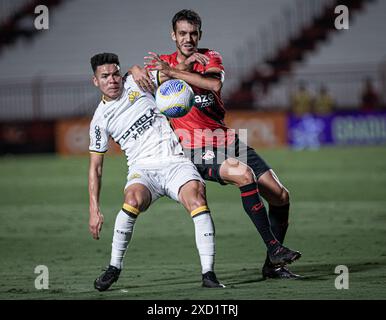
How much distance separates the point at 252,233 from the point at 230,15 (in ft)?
67.9

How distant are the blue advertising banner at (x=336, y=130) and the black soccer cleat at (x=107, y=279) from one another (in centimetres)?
1853

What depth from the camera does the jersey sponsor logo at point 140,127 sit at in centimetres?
819

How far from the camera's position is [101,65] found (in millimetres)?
8008

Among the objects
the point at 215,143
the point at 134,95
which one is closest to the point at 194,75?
the point at 134,95

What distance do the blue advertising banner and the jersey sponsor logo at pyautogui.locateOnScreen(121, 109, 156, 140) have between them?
58.9 feet

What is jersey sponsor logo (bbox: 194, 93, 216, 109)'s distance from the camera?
846cm

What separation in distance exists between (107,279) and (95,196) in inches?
31.1

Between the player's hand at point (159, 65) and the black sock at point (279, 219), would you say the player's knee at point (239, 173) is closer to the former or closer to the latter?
the black sock at point (279, 219)

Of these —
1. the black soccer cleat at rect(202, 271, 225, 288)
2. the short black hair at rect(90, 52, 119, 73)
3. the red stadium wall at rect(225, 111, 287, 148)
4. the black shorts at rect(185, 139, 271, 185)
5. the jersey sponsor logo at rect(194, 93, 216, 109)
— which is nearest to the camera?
the black soccer cleat at rect(202, 271, 225, 288)

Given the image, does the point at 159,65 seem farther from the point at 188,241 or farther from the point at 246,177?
the point at 188,241

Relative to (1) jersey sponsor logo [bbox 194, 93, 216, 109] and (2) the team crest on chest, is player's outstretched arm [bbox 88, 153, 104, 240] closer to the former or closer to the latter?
(2) the team crest on chest

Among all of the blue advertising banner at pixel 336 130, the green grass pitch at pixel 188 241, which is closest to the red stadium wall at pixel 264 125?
the blue advertising banner at pixel 336 130

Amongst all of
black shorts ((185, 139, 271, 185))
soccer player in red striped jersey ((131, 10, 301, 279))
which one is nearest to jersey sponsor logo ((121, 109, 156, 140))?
soccer player in red striped jersey ((131, 10, 301, 279))

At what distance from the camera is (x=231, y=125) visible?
2577cm
